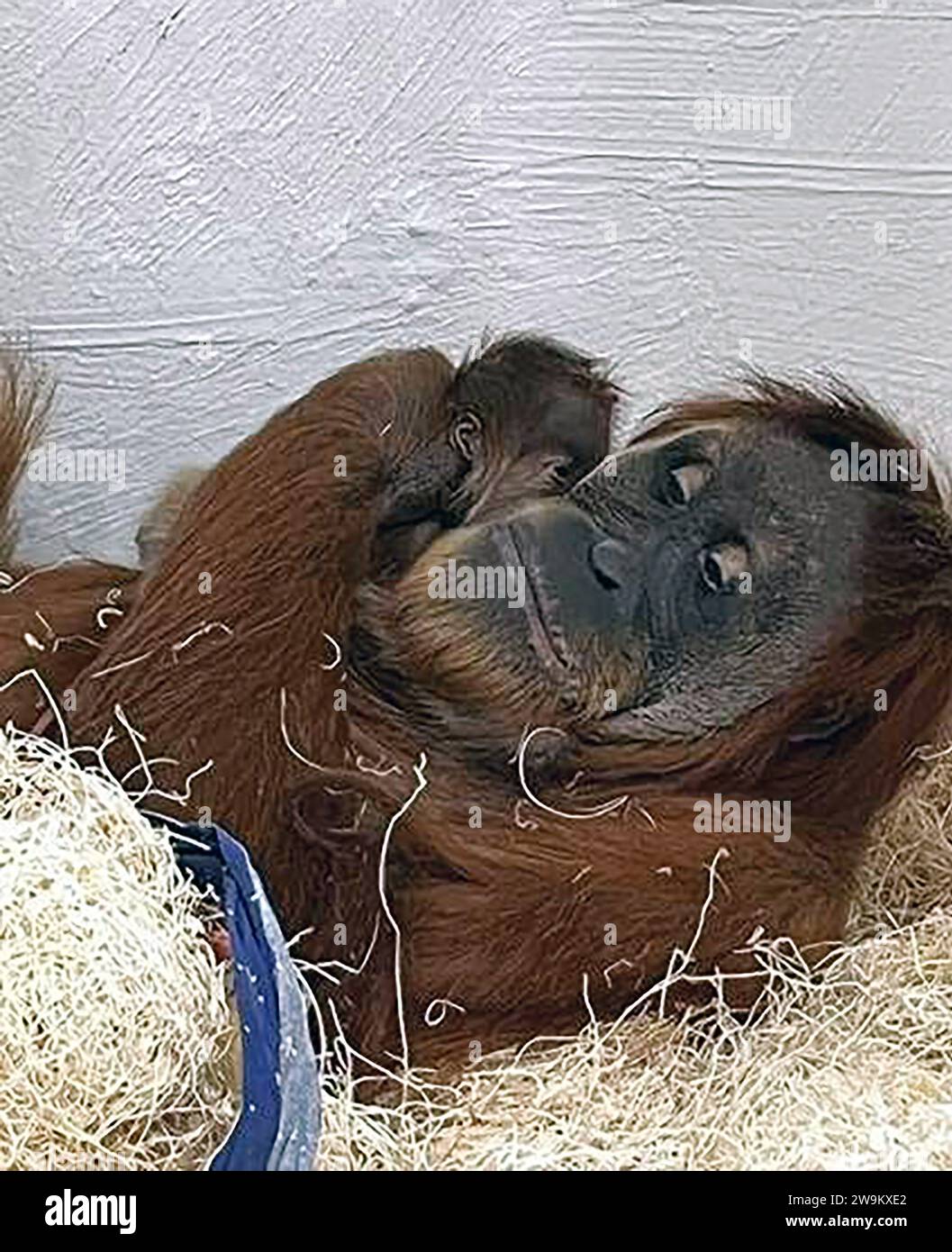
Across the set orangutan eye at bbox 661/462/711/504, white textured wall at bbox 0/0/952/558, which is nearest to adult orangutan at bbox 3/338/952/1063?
orangutan eye at bbox 661/462/711/504

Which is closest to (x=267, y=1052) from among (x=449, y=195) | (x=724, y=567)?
(x=724, y=567)

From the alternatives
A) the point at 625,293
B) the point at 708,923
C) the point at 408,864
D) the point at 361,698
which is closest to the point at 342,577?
the point at 361,698

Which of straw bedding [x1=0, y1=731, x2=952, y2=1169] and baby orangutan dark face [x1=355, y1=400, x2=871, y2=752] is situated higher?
baby orangutan dark face [x1=355, y1=400, x2=871, y2=752]

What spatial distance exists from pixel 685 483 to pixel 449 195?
23.1 inches

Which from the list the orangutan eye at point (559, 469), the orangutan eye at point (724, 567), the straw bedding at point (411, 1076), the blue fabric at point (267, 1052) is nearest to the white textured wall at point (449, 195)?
the orangutan eye at point (559, 469)

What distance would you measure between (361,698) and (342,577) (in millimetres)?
78

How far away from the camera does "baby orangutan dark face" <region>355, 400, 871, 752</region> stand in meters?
1.38

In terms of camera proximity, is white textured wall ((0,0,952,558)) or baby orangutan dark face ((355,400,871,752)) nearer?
baby orangutan dark face ((355,400,871,752))

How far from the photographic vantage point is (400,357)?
1483 millimetres

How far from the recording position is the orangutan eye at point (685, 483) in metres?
1.43

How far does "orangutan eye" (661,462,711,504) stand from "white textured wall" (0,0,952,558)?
478 millimetres

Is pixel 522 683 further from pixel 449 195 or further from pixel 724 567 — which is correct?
pixel 449 195

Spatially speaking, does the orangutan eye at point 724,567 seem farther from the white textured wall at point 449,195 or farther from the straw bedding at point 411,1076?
the white textured wall at point 449,195

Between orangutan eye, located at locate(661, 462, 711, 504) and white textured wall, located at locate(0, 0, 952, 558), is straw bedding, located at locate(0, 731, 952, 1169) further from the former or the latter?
white textured wall, located at locate(0, 0, 952, 558)
